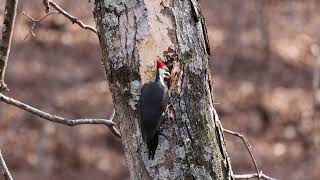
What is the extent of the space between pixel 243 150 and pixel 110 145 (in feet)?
4.87

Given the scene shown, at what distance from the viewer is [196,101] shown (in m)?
1.26

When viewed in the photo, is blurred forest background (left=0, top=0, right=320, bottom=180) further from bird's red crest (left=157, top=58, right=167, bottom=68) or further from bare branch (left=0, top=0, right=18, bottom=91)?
bird's red crest (left=157, top=58, right=167, bottom=68)

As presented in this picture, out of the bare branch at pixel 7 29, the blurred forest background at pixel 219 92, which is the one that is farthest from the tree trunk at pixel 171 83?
the blurred forest background at pixel 219 92

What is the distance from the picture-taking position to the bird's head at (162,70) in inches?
48.5

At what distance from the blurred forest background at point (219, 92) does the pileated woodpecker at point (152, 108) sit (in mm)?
5714

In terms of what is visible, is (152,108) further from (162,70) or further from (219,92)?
(219,92)

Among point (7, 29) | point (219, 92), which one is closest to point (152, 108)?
point (7, 29)

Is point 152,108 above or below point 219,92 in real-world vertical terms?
below

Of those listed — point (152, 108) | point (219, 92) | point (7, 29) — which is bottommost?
point (152, 108)

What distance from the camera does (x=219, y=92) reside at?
8.58 meters

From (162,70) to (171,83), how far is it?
3 cm

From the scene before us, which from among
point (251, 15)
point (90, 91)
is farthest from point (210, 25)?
point (90, 91)

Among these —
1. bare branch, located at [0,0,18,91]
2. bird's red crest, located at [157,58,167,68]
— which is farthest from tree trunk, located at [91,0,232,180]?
bare branch, located at [0,0,18,91]

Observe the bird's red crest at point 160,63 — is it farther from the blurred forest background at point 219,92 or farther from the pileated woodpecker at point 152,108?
the blurred forest background at point 219,92
